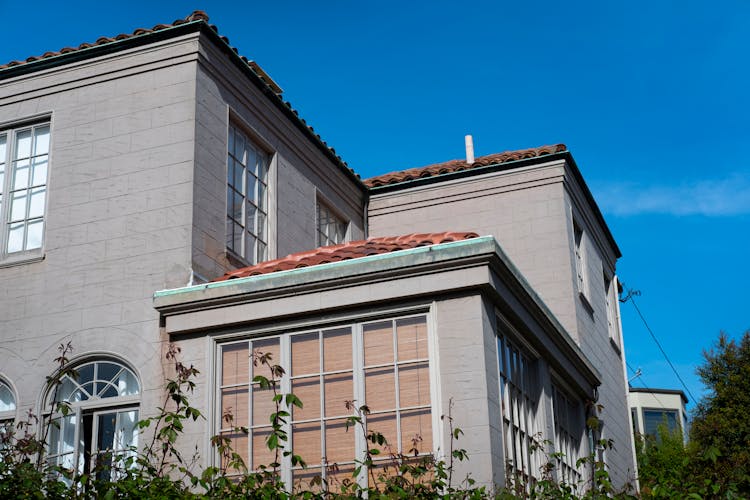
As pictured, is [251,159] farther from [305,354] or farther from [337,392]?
[337,392]

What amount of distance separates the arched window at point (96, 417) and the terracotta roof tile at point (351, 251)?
163 cm

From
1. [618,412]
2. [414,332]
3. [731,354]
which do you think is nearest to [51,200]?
[414,332]

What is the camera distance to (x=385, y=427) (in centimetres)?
1036

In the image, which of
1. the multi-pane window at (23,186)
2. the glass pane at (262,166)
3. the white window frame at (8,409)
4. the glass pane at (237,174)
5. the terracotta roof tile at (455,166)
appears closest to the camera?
the white window frame at (8,409)

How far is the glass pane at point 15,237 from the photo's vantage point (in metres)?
12.8

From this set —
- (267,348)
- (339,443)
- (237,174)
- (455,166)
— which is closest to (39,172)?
(237,174)

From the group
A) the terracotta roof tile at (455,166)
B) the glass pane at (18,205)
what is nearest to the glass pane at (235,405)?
the glass pane at (18,205)

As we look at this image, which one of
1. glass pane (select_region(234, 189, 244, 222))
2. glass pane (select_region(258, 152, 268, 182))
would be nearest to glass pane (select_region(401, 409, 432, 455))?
glass pane (select_region(234, 189, 244, 222))

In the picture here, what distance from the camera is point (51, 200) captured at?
41.7 feet

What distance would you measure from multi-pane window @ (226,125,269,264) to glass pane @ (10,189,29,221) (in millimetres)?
2533

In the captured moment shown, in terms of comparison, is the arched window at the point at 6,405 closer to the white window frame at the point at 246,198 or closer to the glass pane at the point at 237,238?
the white window frame at the point at 246,198

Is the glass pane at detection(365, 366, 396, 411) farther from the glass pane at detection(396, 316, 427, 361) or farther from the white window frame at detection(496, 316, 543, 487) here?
the white window frame at detection(496, 316, 543, 487)

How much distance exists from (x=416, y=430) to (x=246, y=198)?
4.66 m

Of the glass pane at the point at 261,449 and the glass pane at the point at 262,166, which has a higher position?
the glass pane at the point at 262,166
